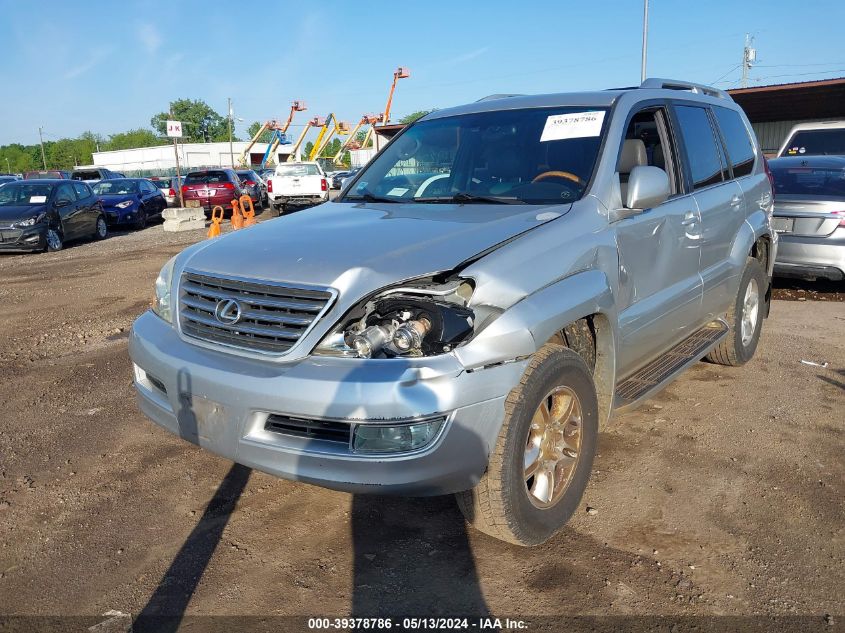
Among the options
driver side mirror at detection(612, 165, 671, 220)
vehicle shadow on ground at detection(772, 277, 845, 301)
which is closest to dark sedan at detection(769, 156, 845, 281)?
vehicle shadow on ground at detection(772, 277, 845, 301)

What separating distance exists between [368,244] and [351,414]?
0.83 metres

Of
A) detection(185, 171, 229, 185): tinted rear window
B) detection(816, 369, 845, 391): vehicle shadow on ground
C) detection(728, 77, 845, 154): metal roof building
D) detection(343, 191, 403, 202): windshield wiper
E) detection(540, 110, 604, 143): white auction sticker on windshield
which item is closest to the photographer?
detection(540, 110, 604, 143): white auction sticker on windshield

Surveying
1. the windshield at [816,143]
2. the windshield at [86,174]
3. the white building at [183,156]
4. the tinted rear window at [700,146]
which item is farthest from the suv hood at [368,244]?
the white building at [183,156]

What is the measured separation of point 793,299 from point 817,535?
5.90 m

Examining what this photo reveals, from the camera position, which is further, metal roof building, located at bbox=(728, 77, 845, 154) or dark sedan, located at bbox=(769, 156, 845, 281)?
metal roof building, located at bbox=(728, 77, 845, 154)

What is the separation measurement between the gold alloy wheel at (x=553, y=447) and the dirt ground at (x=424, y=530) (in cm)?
26

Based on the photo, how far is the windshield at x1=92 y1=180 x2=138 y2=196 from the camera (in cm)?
1984

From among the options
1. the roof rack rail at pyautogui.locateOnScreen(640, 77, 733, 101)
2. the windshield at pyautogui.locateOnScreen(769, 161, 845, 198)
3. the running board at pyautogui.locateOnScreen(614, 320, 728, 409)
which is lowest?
the running board at pyautogui.locateOnScreen(614, 320, 728, 409)

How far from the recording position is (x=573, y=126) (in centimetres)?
384

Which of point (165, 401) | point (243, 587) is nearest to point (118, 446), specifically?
point (165, 401)

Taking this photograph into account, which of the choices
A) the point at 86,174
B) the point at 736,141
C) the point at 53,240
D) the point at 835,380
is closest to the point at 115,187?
Result: the point at 53,240

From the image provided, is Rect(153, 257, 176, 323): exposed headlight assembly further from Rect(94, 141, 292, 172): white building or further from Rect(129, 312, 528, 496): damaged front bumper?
Rect(94, 141, 292, 172): white building

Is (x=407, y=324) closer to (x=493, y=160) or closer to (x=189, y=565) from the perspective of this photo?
(x=189, y=565)

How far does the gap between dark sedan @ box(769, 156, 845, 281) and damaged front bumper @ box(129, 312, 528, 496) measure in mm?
6322
